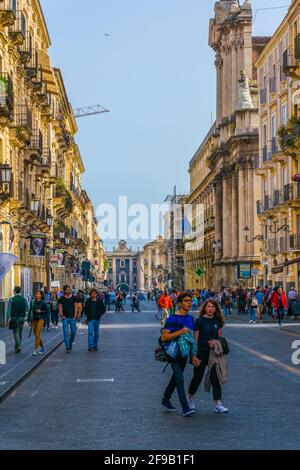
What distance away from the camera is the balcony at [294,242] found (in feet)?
158

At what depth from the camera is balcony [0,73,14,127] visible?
34031 millimetres

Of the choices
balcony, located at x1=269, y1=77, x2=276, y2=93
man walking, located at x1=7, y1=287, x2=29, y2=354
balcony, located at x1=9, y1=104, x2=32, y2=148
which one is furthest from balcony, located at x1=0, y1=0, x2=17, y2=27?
balcony, located at x1=269, y1=77, x2=276, y2=93

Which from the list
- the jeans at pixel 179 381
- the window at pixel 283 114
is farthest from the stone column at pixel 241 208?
the jeans at pixel 179 381

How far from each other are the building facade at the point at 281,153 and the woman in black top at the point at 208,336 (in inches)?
1192

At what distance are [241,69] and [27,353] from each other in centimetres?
5753

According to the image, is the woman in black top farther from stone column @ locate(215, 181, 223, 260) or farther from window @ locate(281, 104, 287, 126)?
stone column @ locate(215, 181, 223, 260)

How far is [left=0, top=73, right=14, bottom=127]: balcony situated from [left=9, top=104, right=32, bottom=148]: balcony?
2880mm

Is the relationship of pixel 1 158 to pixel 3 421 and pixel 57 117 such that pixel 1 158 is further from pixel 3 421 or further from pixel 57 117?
pixel 57 117

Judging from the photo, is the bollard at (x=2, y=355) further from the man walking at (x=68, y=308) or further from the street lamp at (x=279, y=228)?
the street lamp at (x=279, y=228)

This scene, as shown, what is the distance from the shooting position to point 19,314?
23.1 m

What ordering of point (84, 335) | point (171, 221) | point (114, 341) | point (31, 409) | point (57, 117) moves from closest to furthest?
1. point (31, 409)
2. point (114, 341)
3. point (84, 335)
4. point (57, 117)
5. point (171, 221)

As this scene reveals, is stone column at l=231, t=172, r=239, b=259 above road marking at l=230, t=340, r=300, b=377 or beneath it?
above

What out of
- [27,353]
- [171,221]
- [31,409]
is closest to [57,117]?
[27,353]

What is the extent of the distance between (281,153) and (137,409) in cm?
3895
